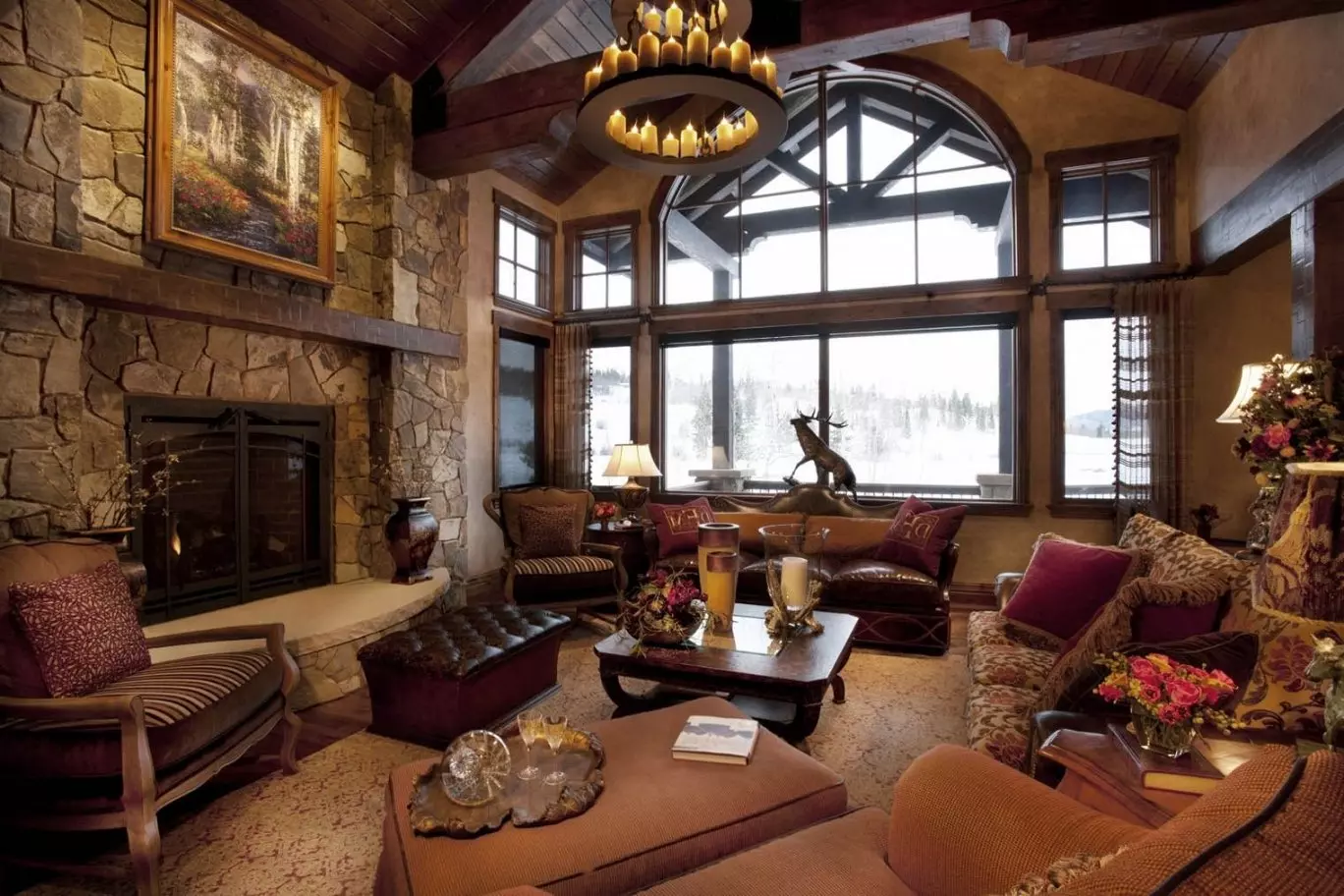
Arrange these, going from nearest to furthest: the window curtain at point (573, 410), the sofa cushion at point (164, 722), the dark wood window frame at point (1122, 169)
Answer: the sofa cushion at point (164, 722)
the dark wood window frame at point (1122, 169)
the window curtain at point (573, 410)

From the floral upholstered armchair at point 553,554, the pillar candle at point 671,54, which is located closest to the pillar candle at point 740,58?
the pillar candle at point 671,54

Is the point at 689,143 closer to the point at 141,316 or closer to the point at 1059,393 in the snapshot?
Answer: the point at 141,316

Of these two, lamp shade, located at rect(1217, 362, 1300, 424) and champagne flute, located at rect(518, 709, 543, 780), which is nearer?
champagne flute, located at rect(518, 709, 543, 780)

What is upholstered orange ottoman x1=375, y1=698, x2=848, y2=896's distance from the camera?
4.69 feet

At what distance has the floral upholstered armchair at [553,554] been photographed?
4.47 metres

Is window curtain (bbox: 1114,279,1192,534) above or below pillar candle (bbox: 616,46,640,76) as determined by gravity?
below

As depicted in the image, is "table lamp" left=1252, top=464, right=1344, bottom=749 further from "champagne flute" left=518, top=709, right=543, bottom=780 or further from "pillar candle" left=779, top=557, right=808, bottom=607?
"pillar candle" left=779, top=557, right=808, bottom=607

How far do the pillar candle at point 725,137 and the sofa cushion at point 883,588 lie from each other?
260cm

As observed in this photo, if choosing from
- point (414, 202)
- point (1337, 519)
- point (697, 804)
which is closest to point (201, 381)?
point (414, 202)

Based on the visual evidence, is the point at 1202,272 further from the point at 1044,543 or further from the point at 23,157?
the point at 23,157

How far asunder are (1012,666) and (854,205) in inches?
179

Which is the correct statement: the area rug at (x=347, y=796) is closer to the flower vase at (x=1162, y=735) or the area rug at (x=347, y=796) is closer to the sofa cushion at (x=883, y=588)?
the sofa cushion at (x=883, y=588)

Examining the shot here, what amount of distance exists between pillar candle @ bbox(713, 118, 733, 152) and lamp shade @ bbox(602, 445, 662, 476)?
2.76m

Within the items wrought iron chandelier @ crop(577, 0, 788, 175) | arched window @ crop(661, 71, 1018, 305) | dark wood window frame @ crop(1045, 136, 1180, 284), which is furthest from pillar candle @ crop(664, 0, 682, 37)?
dark wood window frame @ crop(1045, 136, 1180, 284)
